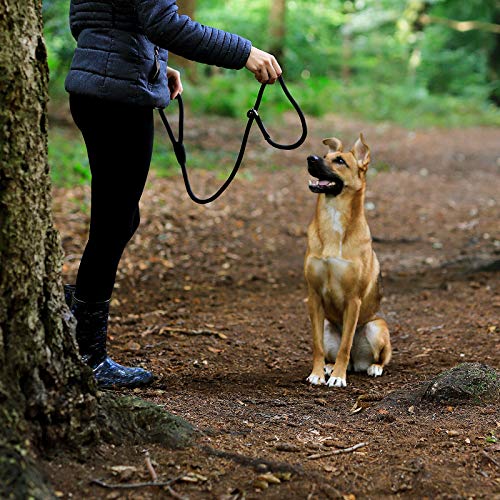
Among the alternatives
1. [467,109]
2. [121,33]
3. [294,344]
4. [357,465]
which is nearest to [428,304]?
[294,344]

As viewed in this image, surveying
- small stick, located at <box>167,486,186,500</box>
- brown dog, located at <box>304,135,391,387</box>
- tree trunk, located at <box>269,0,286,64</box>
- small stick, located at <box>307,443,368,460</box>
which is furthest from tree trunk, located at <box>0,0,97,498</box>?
tree trunk, located at <box>269,0,286,64</box>

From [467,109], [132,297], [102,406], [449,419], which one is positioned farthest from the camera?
[467,109]

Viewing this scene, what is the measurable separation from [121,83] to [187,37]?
0.39m

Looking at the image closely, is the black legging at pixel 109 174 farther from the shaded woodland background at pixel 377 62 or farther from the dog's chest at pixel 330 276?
the shaded woodland background at pixel 377 62

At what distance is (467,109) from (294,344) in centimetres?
2307

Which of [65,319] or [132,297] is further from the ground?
[65,319]

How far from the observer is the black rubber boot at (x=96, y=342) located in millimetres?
3986

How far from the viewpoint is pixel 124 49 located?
11.3 feet

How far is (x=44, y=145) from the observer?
9.25ft

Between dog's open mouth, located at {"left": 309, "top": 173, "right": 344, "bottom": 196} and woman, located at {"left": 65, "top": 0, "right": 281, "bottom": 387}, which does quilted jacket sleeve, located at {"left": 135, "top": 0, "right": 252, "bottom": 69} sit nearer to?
woman, located at {"left": 65, "top": 0, "right": 281, "bottom": 387}

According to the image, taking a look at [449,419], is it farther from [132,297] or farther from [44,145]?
[132,297]

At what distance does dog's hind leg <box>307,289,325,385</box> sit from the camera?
15.8 feet

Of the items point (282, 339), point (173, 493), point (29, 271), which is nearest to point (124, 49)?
point (29, 271)

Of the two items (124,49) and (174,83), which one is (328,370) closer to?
(174,83)
